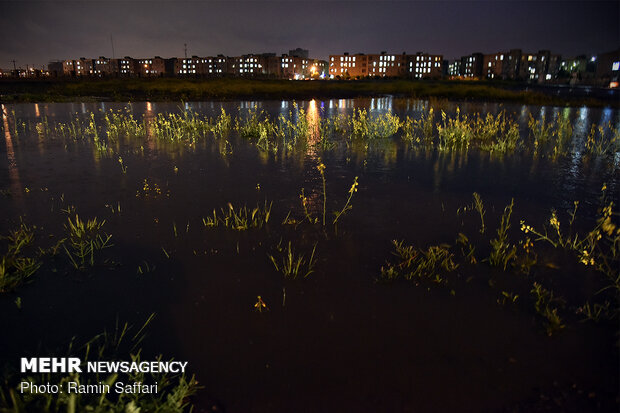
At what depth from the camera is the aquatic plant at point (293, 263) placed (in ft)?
16.6

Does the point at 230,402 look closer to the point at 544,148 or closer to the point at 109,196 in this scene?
the point at 109,196

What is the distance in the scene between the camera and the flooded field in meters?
3.43

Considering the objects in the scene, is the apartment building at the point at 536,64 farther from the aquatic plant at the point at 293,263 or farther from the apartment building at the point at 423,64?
the aquatic plant at the point at 293,263

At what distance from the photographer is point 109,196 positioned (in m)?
8.09

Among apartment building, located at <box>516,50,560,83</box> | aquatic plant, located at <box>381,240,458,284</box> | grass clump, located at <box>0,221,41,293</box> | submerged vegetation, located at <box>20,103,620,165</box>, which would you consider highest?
apartment building, located at <box>516,50,560,83</box>

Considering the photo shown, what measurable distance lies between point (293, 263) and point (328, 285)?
0.66 metres

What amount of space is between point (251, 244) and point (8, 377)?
10.9 ft

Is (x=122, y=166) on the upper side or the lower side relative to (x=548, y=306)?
upper

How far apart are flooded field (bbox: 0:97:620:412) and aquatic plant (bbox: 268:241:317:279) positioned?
1.2 inches

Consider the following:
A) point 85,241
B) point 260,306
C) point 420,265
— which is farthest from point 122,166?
point 420,265

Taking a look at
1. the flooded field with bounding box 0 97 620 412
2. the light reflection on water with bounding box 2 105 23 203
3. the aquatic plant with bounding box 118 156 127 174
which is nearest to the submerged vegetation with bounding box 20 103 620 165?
the aquatic plant with bounding box 118 156 127 174

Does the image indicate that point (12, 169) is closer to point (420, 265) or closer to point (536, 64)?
point (420, 265)

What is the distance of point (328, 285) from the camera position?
16.0 ft

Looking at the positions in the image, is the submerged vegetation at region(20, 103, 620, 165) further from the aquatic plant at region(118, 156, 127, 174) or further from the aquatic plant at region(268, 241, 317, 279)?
the aquatic plant at region(268, 241, 317, 279)
